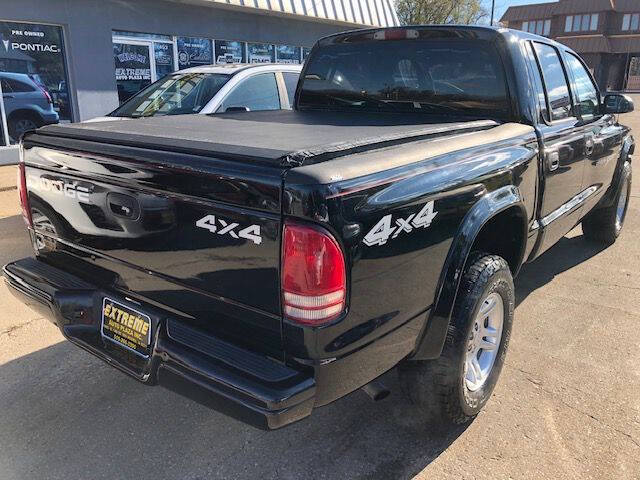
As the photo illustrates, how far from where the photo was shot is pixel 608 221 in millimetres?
5426

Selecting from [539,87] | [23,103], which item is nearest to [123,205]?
[539,87]

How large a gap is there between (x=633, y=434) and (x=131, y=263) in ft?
8.23

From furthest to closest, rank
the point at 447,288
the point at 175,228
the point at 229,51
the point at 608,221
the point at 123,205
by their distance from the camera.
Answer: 1. the point at 229,51
2. the point at 608,221
3. the point at 447,288
4. the point at 123,205
5. the point at 175,228

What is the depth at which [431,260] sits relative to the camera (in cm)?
221

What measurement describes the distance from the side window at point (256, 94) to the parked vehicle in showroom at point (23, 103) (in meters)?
5.23

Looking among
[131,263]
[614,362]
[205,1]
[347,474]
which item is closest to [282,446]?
[347,474]

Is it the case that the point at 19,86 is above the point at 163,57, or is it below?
below

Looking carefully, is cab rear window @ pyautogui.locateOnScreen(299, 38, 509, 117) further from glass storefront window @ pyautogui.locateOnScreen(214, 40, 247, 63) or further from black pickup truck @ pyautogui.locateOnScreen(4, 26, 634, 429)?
glass storefront window @ pyautogui.locateOnScreen(214, 40, 247, 63)

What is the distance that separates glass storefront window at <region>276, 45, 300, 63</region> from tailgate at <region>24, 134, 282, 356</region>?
495 inches

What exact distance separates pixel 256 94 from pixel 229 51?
7051 mm

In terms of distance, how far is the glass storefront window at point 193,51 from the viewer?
11.8 metres

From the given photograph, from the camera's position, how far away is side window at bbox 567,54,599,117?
4145 mm

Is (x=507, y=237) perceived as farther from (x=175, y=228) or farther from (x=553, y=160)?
(x=175, y=228)

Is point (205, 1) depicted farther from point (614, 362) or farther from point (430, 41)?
point (614, 362)
